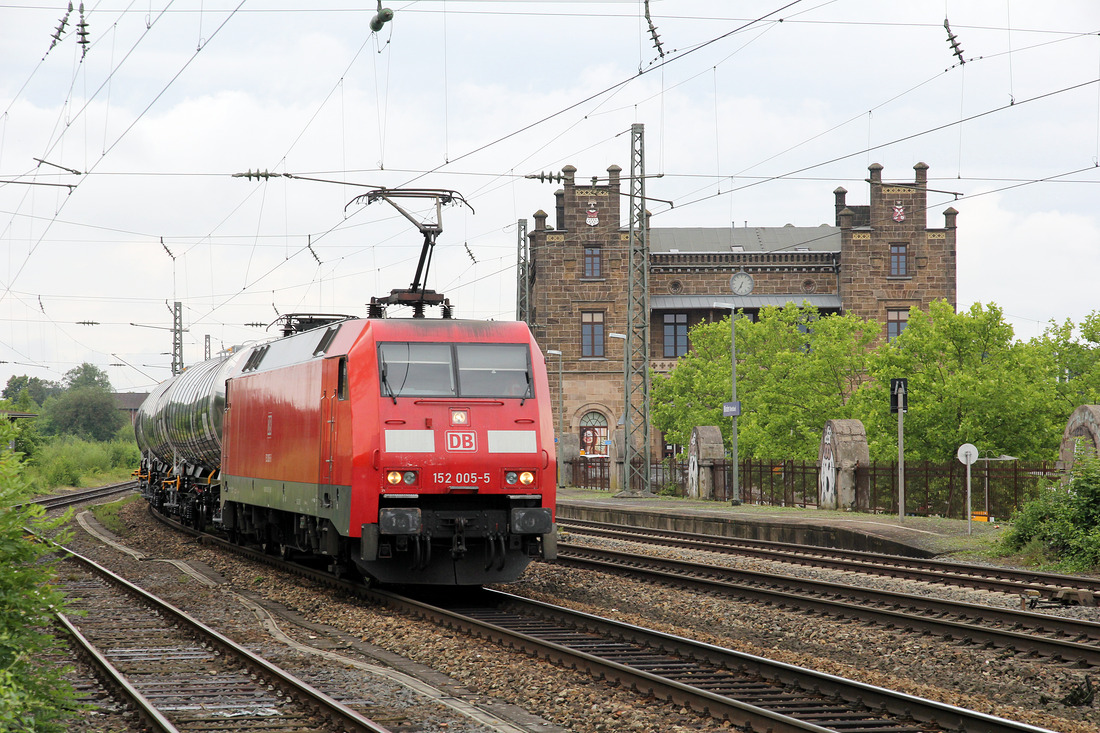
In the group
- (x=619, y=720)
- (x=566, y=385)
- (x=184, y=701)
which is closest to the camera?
(x=619, y=720)

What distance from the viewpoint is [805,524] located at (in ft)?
81.4

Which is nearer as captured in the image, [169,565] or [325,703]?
[325,703]

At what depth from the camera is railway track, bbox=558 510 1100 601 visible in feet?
47.9

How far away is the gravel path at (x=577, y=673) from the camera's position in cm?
839

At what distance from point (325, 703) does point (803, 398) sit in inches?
1395

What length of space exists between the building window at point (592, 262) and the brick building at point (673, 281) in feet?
0.17

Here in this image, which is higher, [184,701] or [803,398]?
[803,398]

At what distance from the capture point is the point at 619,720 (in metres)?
8.11

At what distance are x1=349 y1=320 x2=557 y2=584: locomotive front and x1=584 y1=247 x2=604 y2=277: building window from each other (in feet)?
153

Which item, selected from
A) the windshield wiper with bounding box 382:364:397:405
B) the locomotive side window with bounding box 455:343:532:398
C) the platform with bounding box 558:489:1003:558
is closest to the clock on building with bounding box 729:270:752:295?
the platform with bounding box 558:489:1003:558

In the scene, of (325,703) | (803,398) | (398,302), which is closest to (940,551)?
(398,302)

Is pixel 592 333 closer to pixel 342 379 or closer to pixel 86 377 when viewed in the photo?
pixel 342 379

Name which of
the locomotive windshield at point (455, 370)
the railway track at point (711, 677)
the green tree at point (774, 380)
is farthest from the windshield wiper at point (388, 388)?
the green tree at point (774, 380)

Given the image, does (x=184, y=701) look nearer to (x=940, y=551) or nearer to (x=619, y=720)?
(x=619, y=720)
